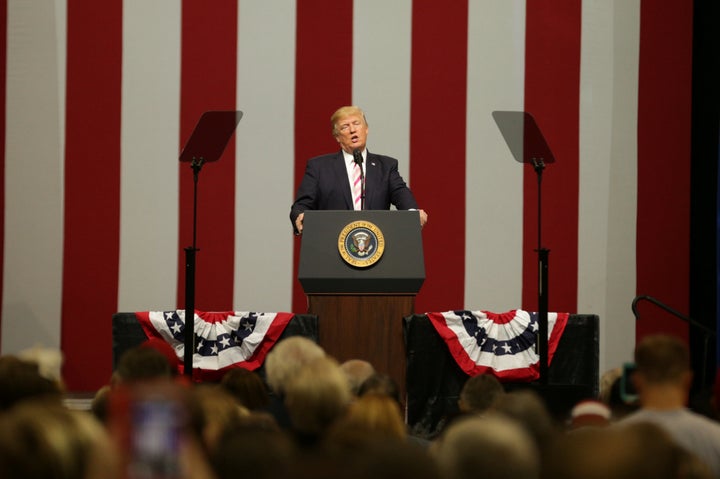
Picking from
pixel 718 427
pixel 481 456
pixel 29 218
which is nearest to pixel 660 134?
pixel 29 218

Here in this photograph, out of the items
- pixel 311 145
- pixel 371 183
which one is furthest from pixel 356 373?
pixel 311 145

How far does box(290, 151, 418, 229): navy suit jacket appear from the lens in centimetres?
609

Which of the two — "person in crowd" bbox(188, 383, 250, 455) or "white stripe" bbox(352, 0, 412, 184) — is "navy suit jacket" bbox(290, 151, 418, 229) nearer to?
"white stripe" bbox(352, 0, 412, 184)

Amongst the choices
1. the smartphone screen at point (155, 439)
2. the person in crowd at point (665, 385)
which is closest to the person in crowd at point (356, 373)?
the person in crowd at point (665, 385)

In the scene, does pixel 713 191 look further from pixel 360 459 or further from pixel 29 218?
pixel 360 459

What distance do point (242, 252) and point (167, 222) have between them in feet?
1.85

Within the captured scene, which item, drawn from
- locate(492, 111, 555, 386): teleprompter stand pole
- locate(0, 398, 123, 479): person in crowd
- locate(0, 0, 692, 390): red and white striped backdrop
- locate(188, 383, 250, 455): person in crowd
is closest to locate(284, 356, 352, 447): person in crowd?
locate(188, 383, 250, 455): person in crowd

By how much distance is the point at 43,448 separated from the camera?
1.73 meters

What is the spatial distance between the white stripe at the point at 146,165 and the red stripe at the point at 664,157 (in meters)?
3.30

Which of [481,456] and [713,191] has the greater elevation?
[713,191]

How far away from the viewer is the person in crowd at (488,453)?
1789 mm

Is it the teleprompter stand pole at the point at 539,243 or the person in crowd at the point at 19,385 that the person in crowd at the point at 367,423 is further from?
the teleprompter stand pole at the point at 539,243

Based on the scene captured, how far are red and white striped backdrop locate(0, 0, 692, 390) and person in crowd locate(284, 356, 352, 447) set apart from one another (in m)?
4.88

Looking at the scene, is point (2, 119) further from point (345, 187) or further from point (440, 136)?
point (440, 136)
